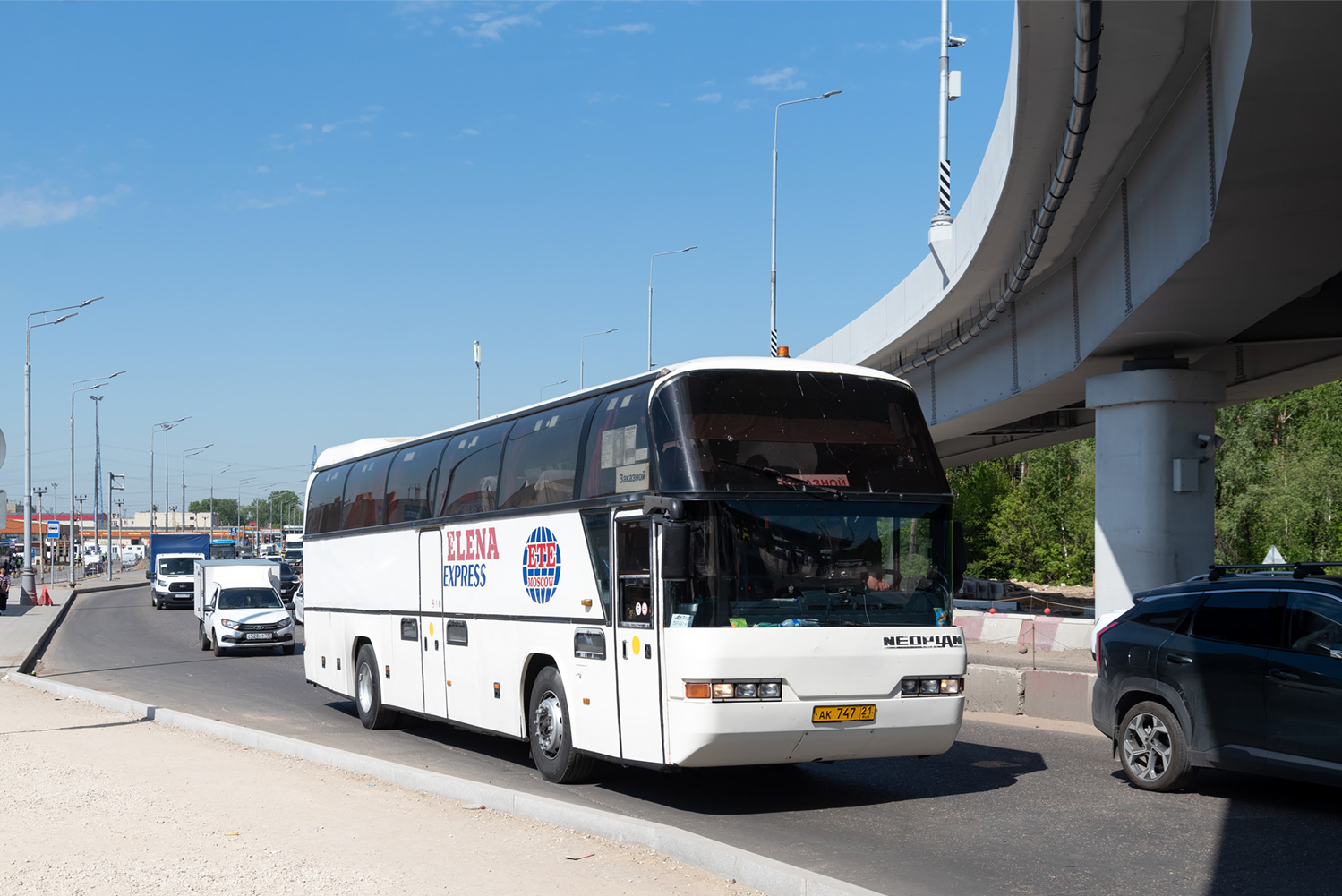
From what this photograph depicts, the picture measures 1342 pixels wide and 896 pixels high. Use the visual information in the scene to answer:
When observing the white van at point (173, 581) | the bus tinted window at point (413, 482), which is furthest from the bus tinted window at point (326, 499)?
the white van at point (173, 581)

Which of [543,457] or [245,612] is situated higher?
[543,457]

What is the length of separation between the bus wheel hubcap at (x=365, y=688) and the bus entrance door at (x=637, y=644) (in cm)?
669

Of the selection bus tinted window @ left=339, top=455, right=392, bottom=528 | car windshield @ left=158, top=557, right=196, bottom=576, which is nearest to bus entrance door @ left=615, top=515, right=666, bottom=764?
bus tinted window @ left=339, top=455, right=392, bottom=528

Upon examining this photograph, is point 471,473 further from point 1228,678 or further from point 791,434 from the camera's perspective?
point 1228,678

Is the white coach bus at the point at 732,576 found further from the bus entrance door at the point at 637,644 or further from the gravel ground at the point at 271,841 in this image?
the gravel ground at the point at 271,841

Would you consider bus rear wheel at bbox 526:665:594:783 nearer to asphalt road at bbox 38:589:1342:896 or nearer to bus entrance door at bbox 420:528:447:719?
asphalt road at bbox 38:589:1342:896

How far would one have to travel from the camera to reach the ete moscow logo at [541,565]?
36.0 feet

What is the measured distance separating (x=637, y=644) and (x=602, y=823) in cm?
187

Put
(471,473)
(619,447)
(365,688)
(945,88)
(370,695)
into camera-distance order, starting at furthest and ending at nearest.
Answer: (945,88) → (365,688) → (370,695) → (471,473) → (619,447)

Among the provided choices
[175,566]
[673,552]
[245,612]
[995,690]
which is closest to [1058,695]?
[995,690]

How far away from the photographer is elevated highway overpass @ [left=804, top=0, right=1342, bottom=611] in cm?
1002

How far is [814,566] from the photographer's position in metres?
9.35

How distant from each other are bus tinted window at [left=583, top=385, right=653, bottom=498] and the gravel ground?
8.95ft

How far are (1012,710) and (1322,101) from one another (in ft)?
28.3
